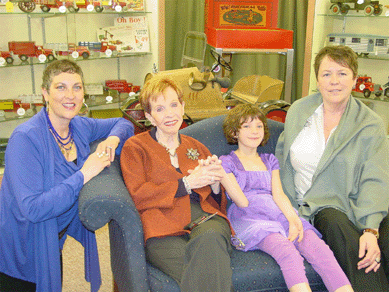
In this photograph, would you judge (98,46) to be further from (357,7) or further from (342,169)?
(342,169)

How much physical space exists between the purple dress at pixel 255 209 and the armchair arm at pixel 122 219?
439mm

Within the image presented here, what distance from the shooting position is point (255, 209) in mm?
1878

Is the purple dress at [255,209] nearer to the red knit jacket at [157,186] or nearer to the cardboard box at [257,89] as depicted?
the red knit jacket at [157,186]

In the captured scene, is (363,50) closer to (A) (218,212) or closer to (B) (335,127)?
(B) (335,127)

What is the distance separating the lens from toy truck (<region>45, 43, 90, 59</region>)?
3.71m

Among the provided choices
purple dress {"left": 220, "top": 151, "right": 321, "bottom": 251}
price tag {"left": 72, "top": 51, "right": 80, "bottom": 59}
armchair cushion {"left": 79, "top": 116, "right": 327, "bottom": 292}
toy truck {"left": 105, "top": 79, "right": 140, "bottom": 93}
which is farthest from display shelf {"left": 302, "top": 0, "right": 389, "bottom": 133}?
armchair cushion {"left": 79, "top": 116, "right": 327, "bottom": 292}

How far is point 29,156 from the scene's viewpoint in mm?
1604

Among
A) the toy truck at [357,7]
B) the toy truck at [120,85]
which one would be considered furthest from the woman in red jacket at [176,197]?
the toy truck at [357,7]

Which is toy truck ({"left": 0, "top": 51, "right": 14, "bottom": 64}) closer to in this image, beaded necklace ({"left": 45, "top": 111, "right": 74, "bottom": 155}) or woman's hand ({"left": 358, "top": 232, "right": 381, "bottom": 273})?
beaded necklace ({"left": 45, "top": 111, "right": 74, "bottom": 155})

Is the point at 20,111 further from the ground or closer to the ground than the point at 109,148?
closer to the ground

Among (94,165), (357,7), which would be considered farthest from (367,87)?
(94,165)

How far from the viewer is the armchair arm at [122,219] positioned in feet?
5.08

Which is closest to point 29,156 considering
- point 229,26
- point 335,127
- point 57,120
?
point 57,120

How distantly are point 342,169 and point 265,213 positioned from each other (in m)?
0.39
